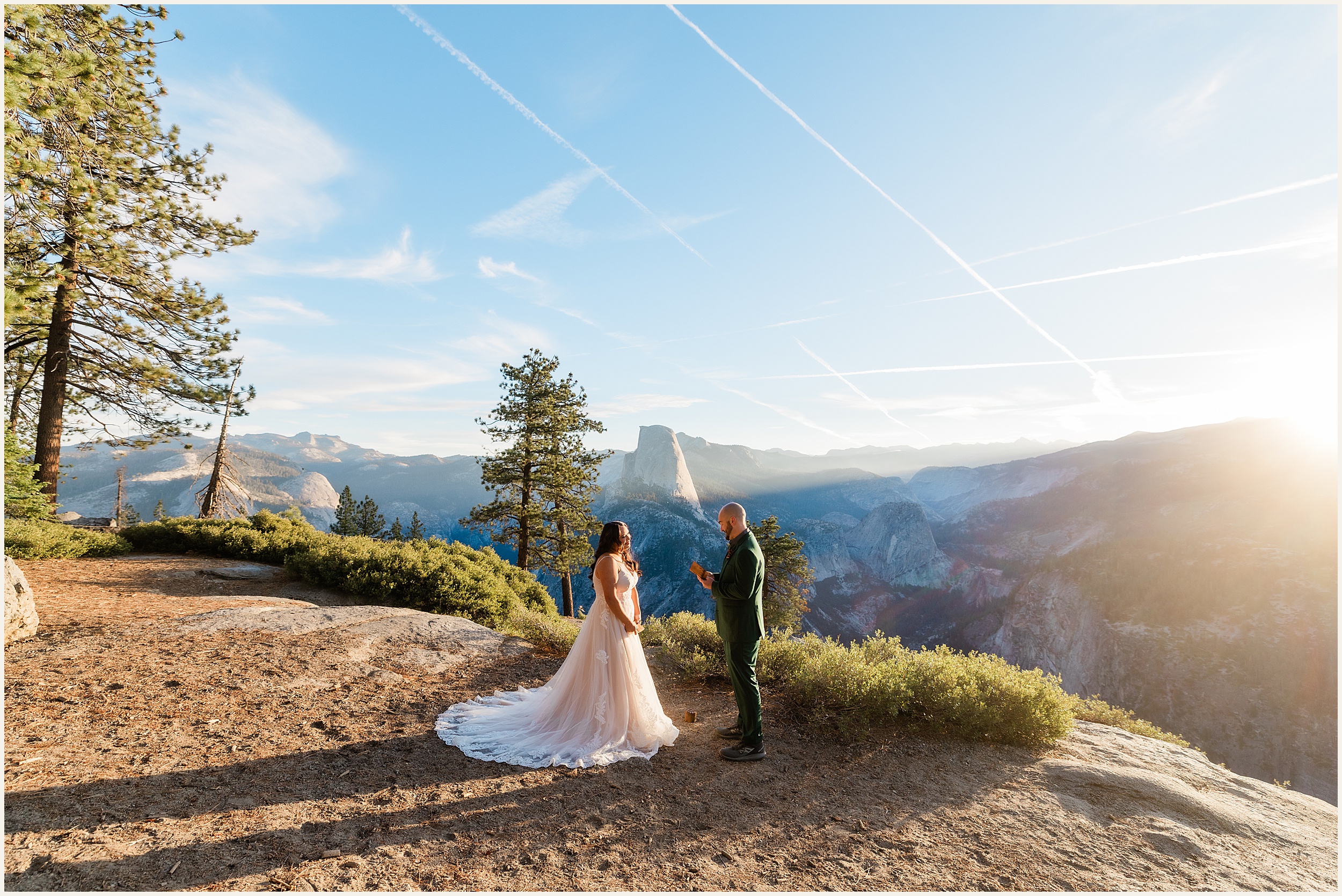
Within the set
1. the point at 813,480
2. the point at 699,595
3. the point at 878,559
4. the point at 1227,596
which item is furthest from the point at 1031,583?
the point at 813,480

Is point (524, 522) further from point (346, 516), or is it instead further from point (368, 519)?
point (346, 516)

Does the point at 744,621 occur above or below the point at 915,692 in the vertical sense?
above

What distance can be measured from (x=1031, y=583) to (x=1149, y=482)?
1815 inches

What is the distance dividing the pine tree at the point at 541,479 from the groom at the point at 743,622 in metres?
18.6

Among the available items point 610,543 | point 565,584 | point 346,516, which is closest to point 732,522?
point 610,543

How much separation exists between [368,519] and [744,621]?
6557 cm

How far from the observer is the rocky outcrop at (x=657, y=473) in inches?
6083

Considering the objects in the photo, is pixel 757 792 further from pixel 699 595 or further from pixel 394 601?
pixel 699 595

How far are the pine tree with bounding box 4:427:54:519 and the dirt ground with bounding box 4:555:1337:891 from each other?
Result: 9.48m

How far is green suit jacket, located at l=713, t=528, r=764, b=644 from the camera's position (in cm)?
580

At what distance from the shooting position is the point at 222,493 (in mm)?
22562

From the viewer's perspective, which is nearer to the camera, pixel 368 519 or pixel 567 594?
pixel 567 594

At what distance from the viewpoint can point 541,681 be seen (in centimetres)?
811

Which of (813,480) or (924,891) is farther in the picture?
(813,480)
